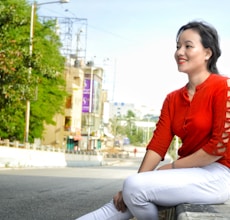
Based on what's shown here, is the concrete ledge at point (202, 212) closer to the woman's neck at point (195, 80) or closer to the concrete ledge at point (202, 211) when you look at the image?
the concrete ledge at point (202, 211)

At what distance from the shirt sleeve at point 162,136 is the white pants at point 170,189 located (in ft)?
0.91

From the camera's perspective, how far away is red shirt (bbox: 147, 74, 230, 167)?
3.73 metres

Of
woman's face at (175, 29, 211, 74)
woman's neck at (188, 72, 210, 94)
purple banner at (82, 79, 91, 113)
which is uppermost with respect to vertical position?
woman's face at (175, 29, 211, 74)

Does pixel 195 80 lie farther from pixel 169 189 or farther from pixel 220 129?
pixel 169 189

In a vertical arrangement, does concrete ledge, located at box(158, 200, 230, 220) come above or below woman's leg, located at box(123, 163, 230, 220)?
below

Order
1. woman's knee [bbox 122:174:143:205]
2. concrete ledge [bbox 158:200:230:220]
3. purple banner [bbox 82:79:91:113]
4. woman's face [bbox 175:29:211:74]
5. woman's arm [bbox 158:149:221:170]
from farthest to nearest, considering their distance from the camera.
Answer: purple banner [bbox 82:79:91:113], woman's face [bbox 175:29:211:74], woman's arm [bbox 158:149:221:170], woman's knee [bbox 122:174:143:205], concrete ledge [bbox 158:200:230:220]

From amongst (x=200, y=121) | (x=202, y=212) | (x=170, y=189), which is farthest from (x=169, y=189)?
(x=200, y=121)

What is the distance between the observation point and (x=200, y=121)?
3.79 m

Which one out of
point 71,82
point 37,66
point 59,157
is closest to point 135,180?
point 37,66

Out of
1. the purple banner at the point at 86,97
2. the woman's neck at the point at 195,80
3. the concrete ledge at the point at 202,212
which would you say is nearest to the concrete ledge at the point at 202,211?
the concrete ledge at the point at 202,212

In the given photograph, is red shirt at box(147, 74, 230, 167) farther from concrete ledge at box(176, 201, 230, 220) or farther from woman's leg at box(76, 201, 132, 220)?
woman's leg at box(76, 201, 132, 220)

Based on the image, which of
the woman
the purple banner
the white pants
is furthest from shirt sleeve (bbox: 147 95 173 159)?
the purple banner

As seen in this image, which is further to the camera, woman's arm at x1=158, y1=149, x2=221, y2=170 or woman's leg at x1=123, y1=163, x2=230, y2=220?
woman's arm at x1=158, y1=149, x2=221, y2=170

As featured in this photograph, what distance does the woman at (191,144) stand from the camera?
368 cm
